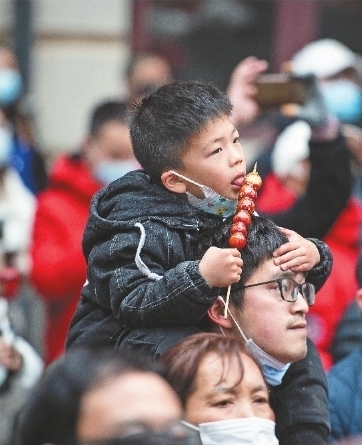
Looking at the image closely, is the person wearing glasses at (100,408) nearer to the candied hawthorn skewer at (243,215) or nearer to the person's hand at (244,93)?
the candied hawthorn skewer at (243,215)

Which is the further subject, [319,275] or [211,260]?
[319,275]

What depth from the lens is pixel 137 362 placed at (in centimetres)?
305

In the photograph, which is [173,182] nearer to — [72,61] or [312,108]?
[312,108]

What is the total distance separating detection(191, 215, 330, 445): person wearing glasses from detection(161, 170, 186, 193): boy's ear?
16 cm

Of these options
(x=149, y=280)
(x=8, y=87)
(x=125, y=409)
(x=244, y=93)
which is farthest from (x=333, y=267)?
(x=125, y=409)

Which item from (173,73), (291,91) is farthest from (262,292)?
Answer: (173,73)

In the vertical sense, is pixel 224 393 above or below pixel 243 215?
below

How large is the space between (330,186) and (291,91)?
1.53ft

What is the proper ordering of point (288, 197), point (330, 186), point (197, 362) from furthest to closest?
point (288, 197) < point (330, 186) < point (197, 362)

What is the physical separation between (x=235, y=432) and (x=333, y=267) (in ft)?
8.87

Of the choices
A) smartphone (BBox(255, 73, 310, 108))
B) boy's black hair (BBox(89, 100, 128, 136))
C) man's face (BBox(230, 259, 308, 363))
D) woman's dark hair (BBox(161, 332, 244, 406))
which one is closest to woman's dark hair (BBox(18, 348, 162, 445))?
woman's dark hair (BBox(161, 332, 244, 406))

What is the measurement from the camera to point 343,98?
6.93 m

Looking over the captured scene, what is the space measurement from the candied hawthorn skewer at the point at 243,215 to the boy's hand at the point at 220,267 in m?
0.11

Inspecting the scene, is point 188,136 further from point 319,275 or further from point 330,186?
point 330,186
